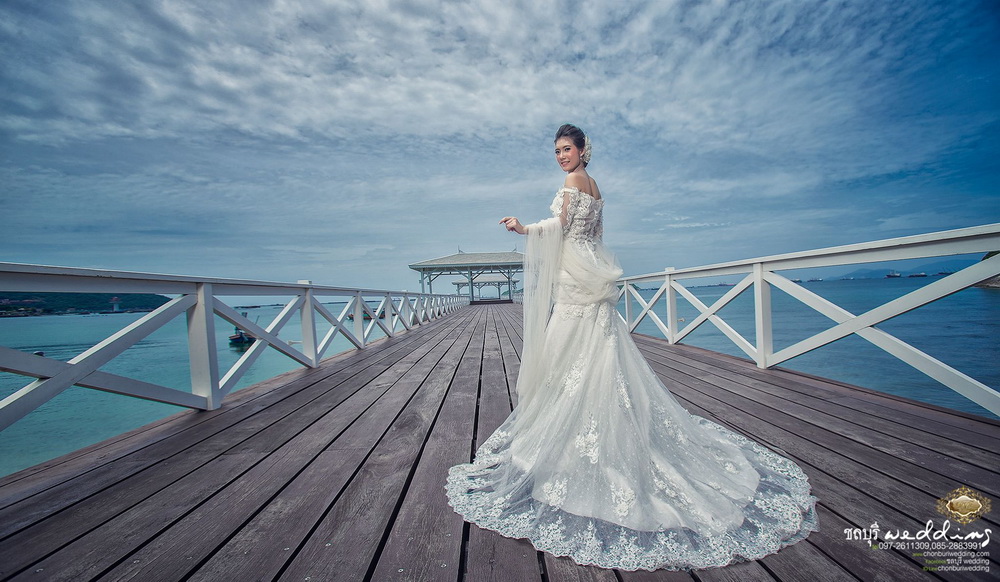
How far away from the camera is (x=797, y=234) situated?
86.1 feet

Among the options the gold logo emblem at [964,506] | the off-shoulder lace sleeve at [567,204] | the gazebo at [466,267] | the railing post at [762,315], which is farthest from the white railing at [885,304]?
the gazebo at [466,267]

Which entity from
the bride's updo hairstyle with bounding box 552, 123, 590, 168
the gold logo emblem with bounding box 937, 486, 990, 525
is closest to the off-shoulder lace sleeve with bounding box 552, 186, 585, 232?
the bride's updo hairstyle with bounding box 552, 123, 590, 168

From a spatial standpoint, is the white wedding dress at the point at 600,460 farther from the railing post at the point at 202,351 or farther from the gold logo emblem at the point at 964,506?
the railing post at the point at 202,351

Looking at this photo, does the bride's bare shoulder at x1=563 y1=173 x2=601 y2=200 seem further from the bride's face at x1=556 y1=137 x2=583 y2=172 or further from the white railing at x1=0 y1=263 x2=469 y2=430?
the white railing at x1=0 y1=263 x2=469 y2=430

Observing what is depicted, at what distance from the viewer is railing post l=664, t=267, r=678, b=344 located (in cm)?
471

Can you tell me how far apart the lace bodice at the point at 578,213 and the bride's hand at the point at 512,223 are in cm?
18

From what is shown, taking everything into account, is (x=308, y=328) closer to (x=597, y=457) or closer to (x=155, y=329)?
(x=155, y=329)

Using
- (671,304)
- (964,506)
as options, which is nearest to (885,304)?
(964,506)

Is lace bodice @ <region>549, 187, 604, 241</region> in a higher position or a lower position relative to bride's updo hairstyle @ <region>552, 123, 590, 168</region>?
lower

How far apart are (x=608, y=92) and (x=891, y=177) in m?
65.6

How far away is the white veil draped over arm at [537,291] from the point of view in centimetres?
170

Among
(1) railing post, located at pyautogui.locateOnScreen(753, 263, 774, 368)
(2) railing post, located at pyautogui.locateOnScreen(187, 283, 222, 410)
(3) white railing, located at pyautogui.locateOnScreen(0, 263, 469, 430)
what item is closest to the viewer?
(3) white railing, located at pyautogui.locateOnScreen(0, 263, 469, 430)

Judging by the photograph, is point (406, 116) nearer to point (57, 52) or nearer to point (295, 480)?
point (57, 52)

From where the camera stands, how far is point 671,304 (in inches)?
187
